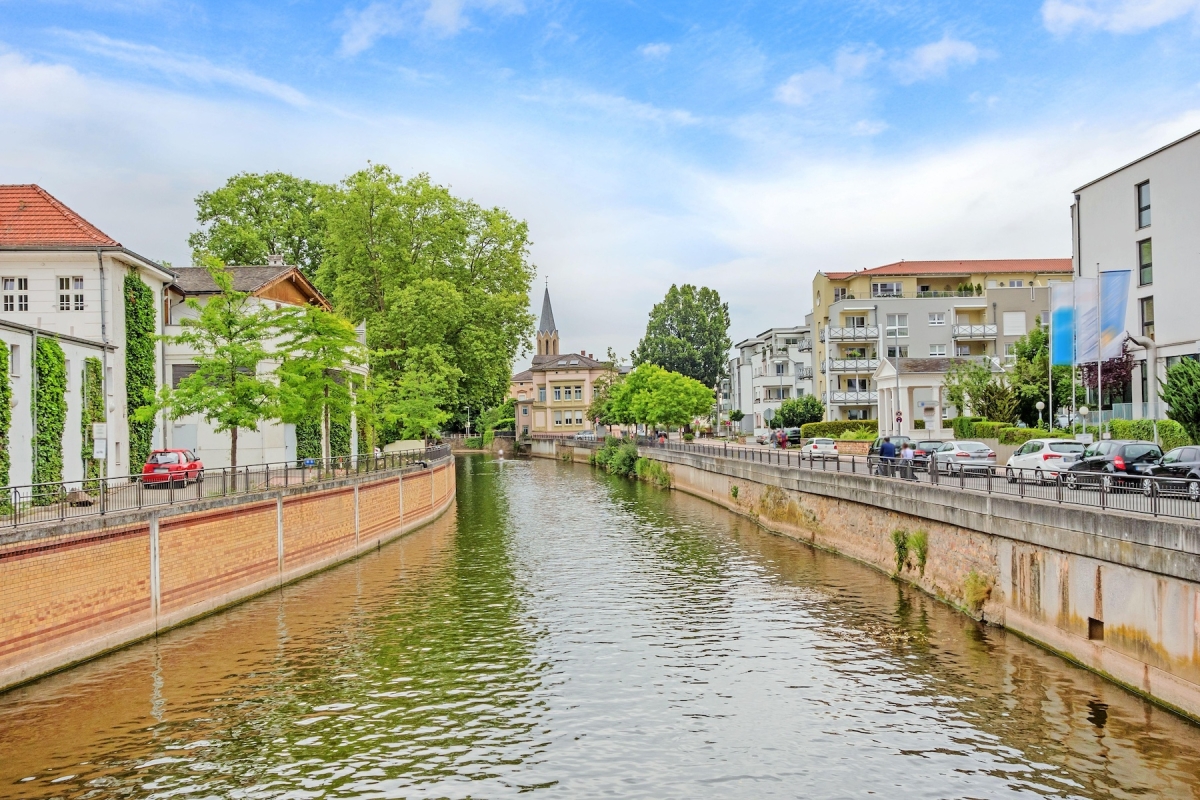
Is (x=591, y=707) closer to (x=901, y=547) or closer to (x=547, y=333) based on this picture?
(x=901, y=547)

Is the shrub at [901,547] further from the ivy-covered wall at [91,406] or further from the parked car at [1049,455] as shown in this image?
the ivy-covered wall at [91,406]

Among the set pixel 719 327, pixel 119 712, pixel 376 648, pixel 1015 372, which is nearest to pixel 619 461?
pixel 1015 372

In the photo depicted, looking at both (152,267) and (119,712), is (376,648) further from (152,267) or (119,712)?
(152,267)

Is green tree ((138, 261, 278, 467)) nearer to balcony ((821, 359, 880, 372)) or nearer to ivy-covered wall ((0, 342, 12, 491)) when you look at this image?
ivy-covered wall ((0, 342, 12, 491))

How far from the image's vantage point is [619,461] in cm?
7625

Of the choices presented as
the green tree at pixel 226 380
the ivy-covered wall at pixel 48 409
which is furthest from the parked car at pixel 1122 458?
the ivy-covered wall at pixel 48 409

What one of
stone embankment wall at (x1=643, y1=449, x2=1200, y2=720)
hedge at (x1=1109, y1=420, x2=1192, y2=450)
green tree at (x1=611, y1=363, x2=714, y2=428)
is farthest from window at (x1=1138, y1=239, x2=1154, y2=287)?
green tree at (x1=611, y1=363, x2=714, y2=428)

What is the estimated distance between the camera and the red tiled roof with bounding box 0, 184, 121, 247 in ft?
104

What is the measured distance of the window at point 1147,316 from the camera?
43344 millimetres

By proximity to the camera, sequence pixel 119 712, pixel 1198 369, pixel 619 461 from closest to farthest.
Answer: pixel 119 712 < pixel 1198 369 < pixel 619 461

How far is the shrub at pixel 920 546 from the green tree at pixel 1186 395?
1591 centimetres

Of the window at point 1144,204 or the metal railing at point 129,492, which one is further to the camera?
the window at point 1144,204

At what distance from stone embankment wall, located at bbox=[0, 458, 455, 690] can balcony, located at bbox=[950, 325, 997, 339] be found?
59.5m

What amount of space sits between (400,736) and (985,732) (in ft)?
28.4
